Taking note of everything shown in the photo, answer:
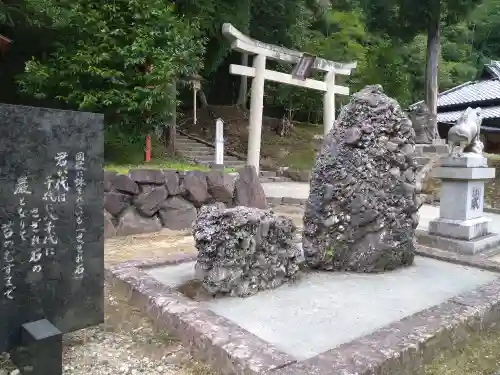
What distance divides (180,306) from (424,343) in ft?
5.34

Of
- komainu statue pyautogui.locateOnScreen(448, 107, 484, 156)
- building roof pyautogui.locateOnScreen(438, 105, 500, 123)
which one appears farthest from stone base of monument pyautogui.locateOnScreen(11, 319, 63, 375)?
building roof pyautogui.locateOnScreen(438, 105, 500, 123)

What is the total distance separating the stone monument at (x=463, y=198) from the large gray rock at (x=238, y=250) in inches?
139

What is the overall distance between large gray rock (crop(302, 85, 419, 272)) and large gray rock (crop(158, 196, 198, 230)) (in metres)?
3.10

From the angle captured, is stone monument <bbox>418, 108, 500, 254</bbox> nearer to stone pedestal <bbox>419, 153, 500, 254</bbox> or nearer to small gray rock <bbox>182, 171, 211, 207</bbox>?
stone pedestal <bbox>419, 153, 500, 254</bbox>

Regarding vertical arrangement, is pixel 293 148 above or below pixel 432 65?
below

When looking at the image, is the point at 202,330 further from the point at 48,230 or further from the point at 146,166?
the point at 146,166

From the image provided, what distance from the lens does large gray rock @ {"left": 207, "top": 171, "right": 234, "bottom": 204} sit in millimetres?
7309

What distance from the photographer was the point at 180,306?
3002 millimetres

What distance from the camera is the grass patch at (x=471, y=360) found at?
258 cm

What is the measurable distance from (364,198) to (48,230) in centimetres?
281

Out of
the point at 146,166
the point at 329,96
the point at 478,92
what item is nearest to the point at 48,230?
the point at 146,166

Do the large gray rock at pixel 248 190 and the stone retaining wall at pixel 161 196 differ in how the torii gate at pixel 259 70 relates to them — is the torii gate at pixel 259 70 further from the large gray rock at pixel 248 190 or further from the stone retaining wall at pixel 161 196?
the stone retaining wall at pixel 161 196

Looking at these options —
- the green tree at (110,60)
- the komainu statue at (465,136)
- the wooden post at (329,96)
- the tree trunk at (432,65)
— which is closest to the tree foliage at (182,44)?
the green tree at (110,60)

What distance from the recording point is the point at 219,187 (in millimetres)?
7320
